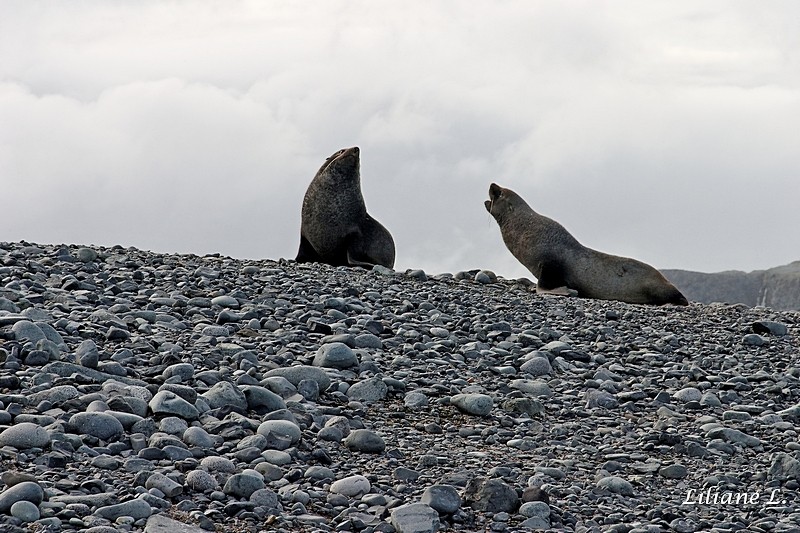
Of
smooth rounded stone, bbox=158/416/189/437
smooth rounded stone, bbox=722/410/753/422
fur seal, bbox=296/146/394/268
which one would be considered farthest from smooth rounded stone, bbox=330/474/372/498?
fur seal, bbox=296/146/394/268

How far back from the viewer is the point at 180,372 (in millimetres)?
5152

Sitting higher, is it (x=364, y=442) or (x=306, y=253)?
(x=306, y=253)

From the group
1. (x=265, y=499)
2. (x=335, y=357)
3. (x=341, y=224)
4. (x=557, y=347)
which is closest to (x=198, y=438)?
(x=265, y=499)

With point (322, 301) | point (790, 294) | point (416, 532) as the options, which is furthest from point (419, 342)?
point (790, 294)

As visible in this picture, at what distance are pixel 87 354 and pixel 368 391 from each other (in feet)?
4.80

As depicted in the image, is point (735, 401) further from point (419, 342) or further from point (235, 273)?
point (235, 273)

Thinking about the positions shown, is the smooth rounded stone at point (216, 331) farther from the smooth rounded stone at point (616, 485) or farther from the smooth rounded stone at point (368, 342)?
the smooth rounded stone at point (616, 485)

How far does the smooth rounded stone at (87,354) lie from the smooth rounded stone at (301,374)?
0.88 metres

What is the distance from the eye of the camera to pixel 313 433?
4.59 m

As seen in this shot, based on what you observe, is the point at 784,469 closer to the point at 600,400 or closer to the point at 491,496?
the point at 600,400

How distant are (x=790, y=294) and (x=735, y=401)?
1682 cm

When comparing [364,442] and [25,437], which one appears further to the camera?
[364,442]

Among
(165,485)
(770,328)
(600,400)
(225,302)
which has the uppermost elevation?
(225,302)

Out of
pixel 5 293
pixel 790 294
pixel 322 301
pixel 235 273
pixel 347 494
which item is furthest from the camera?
pixel 790 294
